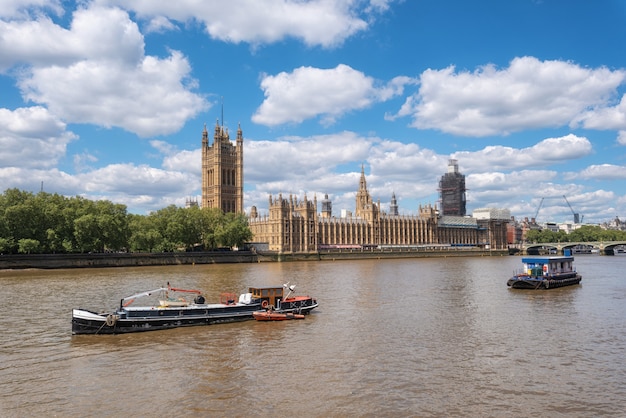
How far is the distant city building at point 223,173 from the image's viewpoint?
17532cm

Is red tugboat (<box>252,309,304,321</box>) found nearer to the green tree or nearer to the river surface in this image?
the river surface

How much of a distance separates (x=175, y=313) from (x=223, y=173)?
147219 mm

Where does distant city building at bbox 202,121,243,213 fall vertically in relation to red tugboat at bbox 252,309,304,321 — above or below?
above

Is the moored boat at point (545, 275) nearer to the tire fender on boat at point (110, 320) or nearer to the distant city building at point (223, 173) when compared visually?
the tire fender on boat at point (110, 320)

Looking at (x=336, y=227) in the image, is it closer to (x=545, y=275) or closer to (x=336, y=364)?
(x=545, y=275)

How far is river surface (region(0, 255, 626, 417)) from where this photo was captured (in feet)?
59.9

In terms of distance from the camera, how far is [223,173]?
177 metres

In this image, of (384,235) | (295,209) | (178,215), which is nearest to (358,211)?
(384,235)

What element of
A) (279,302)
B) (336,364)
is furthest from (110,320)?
(336,364)

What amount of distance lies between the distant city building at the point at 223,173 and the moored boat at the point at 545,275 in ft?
408

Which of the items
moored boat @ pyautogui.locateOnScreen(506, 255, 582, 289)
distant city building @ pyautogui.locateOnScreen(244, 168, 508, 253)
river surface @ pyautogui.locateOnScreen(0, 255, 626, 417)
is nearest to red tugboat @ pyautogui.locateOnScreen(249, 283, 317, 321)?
river surface @ pyautogui.locateOnScreen(0, 255, 626, 417)

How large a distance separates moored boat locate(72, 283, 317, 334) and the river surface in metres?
0.82

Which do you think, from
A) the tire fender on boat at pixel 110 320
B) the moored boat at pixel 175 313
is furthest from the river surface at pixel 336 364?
the tire fender on boat at pixel 110 320

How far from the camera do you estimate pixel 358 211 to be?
186625 millimetres
